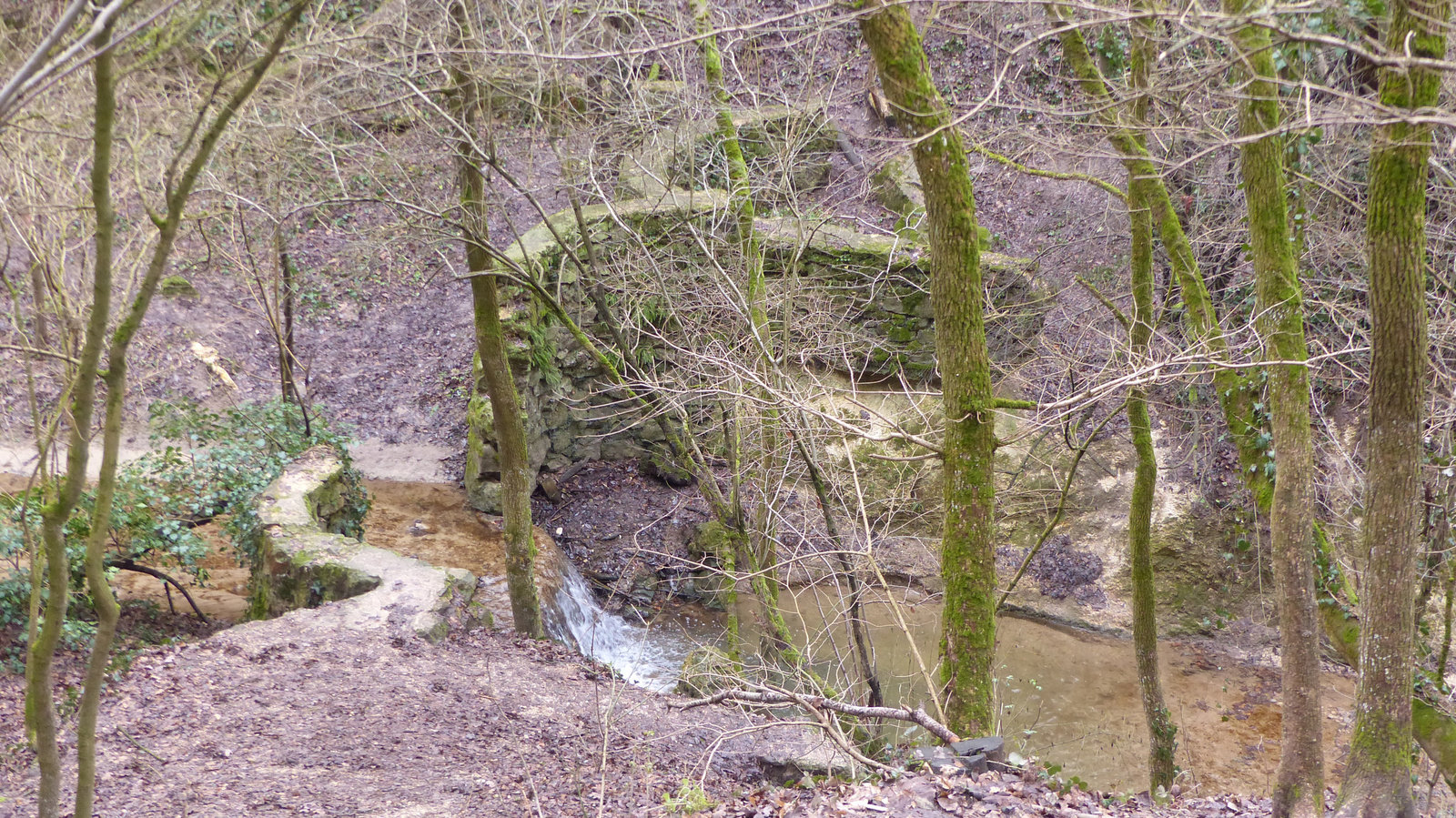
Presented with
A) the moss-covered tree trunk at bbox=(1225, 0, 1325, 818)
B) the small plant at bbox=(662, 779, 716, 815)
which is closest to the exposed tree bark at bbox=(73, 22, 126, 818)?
the small plant at bbox=(662, 779, 716, 815)

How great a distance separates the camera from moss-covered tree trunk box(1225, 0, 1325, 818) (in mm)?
4969

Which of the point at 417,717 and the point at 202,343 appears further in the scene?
the point at 202,343

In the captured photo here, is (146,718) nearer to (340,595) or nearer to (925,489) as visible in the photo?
(340,595)

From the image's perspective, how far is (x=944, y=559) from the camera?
4789 millimetres

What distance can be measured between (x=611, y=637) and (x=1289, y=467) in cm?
755

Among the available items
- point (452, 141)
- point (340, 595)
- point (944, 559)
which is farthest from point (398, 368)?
point (944, 559)

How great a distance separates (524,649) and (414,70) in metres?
4.84

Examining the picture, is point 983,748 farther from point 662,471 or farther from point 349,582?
point 662,471

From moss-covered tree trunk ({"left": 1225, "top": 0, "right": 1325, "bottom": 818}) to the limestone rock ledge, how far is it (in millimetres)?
6185

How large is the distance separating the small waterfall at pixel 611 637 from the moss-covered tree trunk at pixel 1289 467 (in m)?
5.69

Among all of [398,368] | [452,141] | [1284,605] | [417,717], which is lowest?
[417,717]

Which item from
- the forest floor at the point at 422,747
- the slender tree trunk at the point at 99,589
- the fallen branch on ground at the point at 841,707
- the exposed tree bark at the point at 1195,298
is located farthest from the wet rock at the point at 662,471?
the slender tree trunk at the point at 99,589

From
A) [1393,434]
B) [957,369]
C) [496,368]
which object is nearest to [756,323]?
[496,368]

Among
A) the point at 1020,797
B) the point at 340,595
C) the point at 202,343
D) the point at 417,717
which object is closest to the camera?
the point at 1020,797
